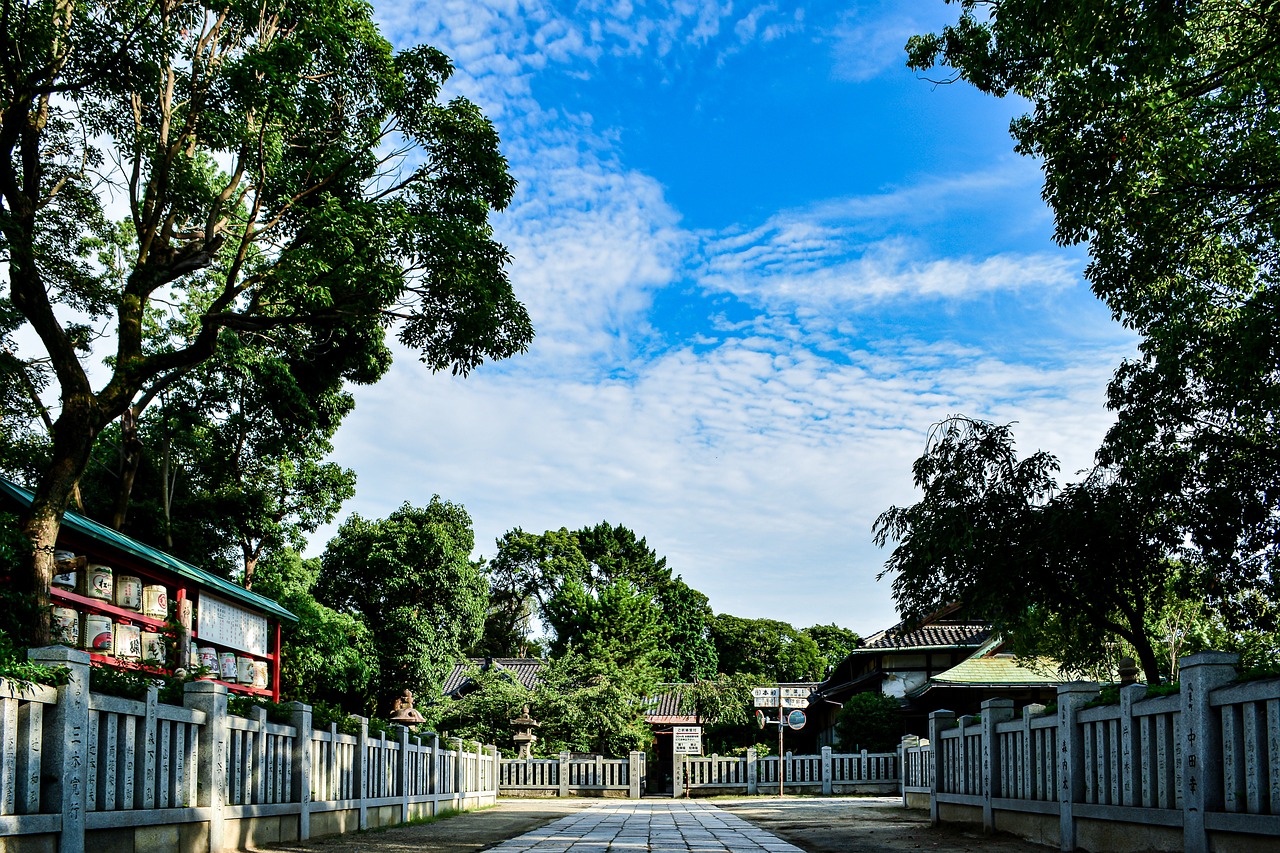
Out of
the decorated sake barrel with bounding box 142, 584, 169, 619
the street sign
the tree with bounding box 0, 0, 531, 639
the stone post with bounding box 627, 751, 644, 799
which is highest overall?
the tree with bounding box 0, 0, 531, 639

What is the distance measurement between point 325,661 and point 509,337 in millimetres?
12752

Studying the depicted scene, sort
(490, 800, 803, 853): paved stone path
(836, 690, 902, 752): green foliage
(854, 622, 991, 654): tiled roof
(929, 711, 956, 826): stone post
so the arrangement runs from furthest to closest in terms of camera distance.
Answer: (854, 622, 991, 654): tiled roof
(836, 690, 902, 752): green foliage
(929, 711, 956, 826): stone post
(490, 800, 803, 853): paved stone path

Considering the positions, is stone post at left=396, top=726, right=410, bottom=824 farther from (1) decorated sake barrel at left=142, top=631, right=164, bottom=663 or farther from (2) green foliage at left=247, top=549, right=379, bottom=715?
(2) green foliage at left=247, top=549, right=379, bottom=715

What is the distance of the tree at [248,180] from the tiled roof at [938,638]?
1918 centimetres

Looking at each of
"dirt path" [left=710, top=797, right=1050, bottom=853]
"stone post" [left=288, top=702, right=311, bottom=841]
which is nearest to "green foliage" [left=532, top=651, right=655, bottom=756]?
"dirt path" [left=710, top=797, right=1050, bottom=853]

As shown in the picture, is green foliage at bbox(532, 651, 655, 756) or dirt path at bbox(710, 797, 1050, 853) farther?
green foliage at bbox(532, 651, 655, 756)

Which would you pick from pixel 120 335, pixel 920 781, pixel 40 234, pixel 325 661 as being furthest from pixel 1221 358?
pixel 325 661

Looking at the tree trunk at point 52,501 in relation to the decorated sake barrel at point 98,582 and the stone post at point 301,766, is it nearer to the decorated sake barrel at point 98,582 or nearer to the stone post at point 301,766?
the decorated sake barrel at point 98,582

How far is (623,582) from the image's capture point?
39406 mm

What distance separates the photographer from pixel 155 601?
1349 cm

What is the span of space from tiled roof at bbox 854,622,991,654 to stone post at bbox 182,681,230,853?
2432 centimetres

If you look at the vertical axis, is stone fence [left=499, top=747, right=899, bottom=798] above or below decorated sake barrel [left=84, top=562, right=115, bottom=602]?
below

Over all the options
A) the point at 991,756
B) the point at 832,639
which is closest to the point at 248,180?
the point at 991,756

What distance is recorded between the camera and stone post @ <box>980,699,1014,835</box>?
1041cm
